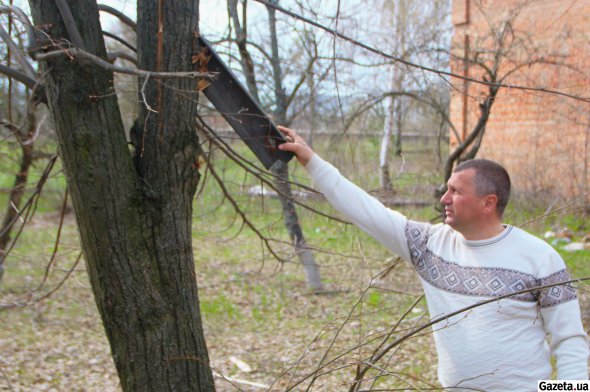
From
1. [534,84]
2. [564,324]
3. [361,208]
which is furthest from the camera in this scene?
[534,84]

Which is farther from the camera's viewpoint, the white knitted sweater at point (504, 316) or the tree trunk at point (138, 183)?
the tree trunk at point (138, 183)

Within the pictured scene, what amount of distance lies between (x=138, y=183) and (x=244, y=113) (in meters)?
0.53

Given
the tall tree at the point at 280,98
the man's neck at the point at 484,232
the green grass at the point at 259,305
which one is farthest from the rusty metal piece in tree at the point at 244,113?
the tall tree at the point at 280,98

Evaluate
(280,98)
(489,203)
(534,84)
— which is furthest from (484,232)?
(280,98)

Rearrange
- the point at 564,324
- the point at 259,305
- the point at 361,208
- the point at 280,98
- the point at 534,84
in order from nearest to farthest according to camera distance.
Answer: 1. the point at 564,324
2. the point at 361,208
3. the point at 534,84
4. the point at 259,305
5. the point at 280,98

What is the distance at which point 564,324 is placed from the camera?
2230mm

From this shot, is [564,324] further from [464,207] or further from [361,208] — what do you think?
[361,208]

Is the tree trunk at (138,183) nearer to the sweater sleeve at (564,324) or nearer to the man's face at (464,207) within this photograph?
the man's face at (464,207)

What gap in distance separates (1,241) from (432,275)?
5.44m

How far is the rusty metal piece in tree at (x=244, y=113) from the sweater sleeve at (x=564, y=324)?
1.15m

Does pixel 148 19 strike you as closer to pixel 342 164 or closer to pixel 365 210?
pixel 365 210

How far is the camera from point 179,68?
2.45 m

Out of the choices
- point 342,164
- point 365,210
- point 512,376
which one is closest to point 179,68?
point 365,210

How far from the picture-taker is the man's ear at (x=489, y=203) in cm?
239
